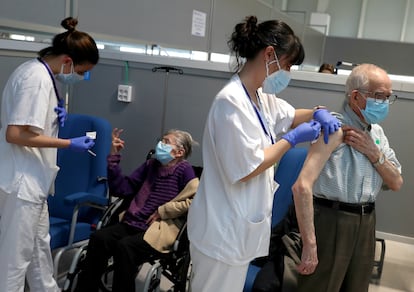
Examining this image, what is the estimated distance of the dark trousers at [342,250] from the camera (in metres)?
1.40

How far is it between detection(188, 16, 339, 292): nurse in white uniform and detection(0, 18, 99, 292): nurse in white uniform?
71 centimetres

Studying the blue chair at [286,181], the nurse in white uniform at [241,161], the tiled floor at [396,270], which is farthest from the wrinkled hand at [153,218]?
the nurse in white uniform at [241,161]

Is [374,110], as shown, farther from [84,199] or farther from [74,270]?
[74,270]

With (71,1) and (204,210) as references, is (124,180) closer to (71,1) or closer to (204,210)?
(204,210)

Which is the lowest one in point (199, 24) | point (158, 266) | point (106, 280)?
point (106, 280)

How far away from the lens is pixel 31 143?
5.28 ft

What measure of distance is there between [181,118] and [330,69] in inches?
73.4

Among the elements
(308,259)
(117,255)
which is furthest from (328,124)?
(117,255)

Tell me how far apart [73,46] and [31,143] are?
1.44ft

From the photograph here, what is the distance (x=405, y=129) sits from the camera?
2.37m

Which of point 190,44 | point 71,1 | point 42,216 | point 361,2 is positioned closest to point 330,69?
point 190,44

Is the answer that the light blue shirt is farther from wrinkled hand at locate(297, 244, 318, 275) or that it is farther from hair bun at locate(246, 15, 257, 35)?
hair bun at locate(246, 15, 257, 35)

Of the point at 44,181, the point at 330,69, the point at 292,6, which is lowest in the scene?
the point at 44,181

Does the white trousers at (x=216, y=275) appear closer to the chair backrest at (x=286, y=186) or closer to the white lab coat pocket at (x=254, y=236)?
the white lab coat pocket at (x=254, y=236)
